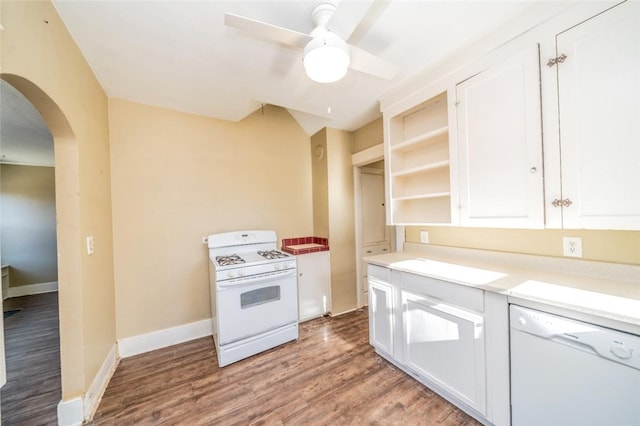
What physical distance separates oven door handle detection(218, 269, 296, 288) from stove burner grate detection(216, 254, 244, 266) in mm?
168

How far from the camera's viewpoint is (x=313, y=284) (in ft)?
9.68

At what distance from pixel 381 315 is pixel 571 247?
1.38 meters

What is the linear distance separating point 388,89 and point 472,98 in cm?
78

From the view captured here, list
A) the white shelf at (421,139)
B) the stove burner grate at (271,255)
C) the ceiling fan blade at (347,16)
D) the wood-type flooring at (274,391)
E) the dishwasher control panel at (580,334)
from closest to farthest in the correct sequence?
1. the dishwasher control panel at (580,334)
2. the ceiling fan blade at (347,16)
3. the wood-type flooring at (274,391)
4. the white shelf at (421,139)
5. the stove burner grate at (271,255)

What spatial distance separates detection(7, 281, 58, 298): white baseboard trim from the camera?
158 inches

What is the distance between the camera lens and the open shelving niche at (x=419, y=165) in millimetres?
2113

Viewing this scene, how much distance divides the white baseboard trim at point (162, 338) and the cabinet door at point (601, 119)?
10.7ft

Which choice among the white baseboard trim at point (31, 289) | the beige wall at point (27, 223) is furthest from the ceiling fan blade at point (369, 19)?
the white baseboard trim at point (31, 289)

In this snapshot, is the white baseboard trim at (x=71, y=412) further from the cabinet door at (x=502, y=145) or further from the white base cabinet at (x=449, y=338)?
the cabinet door at (x=502, y=145)

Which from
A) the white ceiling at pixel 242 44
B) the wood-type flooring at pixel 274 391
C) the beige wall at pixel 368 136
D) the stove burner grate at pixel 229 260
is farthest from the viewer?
the beige wall at pixel 368 136

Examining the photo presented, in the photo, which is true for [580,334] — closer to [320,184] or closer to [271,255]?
[271,255]

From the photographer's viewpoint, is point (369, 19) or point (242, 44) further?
point (242, 44)

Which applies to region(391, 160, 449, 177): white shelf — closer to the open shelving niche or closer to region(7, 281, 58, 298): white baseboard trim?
the open shelving niche

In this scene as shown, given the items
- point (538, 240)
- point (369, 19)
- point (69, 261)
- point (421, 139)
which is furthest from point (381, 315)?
point (69, 261)
